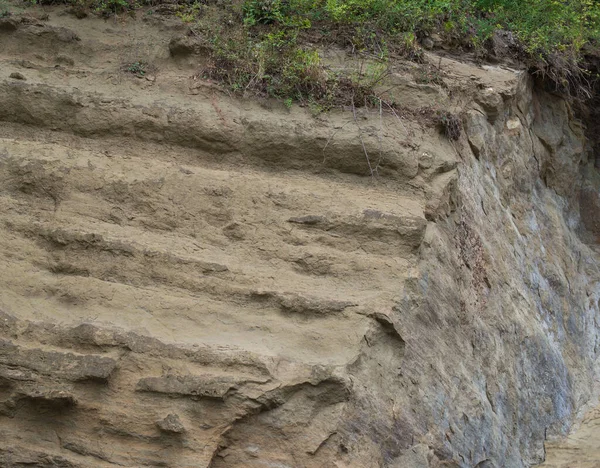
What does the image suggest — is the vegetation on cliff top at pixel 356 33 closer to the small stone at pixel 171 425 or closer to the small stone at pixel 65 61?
the small stone at pixel 65 61

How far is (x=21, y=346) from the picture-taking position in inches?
185

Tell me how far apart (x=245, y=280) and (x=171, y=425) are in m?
1.14

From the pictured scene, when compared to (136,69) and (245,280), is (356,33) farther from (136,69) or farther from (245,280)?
(245,280)

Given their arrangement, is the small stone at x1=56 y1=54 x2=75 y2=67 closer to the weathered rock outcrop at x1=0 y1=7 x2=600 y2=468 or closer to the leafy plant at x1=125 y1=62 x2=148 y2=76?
the weathered rock outcrop at x1=0 y1=7 x2=600 y2=468

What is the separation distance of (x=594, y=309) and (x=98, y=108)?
548cm

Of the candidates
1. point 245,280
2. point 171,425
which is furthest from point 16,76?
point 171,425

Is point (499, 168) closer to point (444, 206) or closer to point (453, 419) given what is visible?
point (444, 206)

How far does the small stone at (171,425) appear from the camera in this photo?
14.9 feet

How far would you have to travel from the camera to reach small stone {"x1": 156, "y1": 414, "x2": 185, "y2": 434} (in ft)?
14.9

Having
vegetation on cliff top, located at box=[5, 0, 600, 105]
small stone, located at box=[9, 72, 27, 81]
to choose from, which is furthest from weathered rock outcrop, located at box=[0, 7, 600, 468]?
vegetation on cliff top, located at box=[5, 0, 600, 105]

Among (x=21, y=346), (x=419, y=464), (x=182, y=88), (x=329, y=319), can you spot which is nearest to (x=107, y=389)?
(x=21, y=346)

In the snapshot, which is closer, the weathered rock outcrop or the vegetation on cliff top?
the weathered rock outcrop

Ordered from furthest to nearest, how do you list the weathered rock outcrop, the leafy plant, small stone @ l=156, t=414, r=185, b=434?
the leafy plant < the weathered rock outcrop < small stone @ l=156, t=414, r=185, b=434

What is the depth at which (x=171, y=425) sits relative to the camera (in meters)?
4.53
